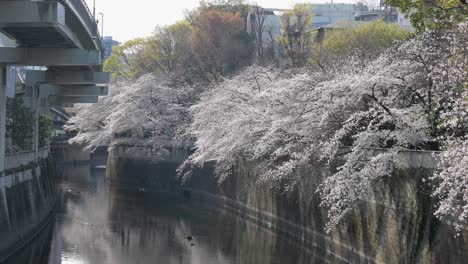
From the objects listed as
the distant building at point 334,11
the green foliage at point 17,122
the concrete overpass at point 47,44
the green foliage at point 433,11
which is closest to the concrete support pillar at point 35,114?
the concrete overpass at point 47,44

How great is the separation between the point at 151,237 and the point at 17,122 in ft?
29.1

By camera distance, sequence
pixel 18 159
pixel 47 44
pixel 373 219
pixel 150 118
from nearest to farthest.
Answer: pixel 373 219, pixel 47 44, pixel 18 159, pixel 150 118

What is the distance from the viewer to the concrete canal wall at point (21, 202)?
27.0 meters

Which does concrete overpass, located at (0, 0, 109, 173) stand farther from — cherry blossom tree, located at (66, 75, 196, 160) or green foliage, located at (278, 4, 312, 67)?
green foliage, located at (278, 4, 312, 67)

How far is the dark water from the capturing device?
28.3 meters

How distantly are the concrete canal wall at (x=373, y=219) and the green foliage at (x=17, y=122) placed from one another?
1104 centimetres

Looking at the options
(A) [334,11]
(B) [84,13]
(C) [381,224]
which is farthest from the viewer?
(A) [334,11]

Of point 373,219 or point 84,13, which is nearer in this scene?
point 373,219

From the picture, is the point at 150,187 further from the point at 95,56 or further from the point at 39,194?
the point at 95,56

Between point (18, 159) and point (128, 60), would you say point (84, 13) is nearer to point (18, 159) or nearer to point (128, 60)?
point (18, 159)

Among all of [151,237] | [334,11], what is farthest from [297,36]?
[334,11]

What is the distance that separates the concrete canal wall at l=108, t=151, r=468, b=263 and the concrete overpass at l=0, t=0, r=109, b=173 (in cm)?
975

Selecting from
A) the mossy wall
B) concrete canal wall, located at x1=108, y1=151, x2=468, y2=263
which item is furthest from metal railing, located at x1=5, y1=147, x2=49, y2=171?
the mossy wall

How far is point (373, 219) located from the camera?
24.6 m
